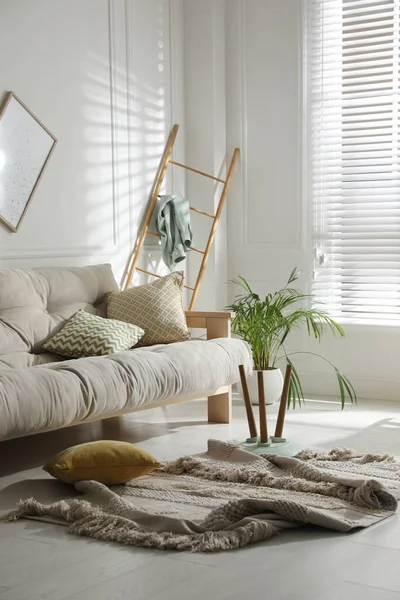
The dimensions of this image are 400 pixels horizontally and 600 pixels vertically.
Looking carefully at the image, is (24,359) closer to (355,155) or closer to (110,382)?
(110,382)

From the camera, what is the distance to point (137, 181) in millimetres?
→ 5535

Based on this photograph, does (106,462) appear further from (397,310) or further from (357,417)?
(397,310)

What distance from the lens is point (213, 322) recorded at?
4.82 metres

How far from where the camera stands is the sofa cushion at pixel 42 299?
4.25 m

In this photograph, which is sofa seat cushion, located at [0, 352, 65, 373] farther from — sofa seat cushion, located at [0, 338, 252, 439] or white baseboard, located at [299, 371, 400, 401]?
white baseboard, located at [299, 371, 400, 401]

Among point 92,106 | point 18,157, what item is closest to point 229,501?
point 18,157

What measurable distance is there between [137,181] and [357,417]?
1.94m

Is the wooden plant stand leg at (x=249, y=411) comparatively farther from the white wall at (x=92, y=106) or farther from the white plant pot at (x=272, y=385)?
the white wall at (x=92, y=106)

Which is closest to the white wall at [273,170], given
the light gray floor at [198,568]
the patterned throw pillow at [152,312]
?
the patterned throw pillow at [152,312]

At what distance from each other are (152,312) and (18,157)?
1043 millimetres

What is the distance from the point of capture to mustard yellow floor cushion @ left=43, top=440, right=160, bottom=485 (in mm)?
3311

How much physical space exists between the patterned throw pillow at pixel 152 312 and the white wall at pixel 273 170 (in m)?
1.21

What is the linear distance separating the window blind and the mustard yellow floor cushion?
8.26 feet

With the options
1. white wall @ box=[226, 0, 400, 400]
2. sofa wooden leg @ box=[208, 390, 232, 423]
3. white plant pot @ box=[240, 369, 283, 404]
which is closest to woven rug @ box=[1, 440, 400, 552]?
sofa wooden leg @ box=[208, 390, 232, 423]
